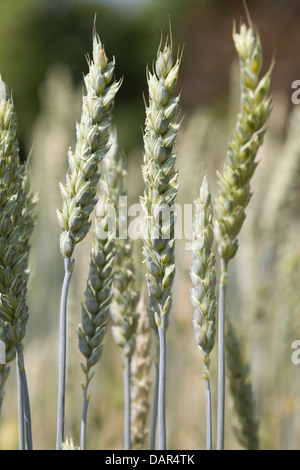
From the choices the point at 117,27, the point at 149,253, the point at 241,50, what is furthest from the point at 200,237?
the point at 117,27

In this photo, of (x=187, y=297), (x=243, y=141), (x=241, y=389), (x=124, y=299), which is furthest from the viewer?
(x=187, y=297)

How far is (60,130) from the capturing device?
1785 mm

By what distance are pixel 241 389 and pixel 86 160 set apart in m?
0.48

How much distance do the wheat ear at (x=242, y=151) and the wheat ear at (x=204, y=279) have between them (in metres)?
0.01

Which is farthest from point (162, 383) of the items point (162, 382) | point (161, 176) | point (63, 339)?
point (161, 176)

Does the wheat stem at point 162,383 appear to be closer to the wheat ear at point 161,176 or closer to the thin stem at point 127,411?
the wheat ear at point 161,176

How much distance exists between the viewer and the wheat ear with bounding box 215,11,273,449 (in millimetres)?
594

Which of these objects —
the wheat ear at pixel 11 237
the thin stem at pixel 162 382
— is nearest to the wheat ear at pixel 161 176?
the thin stem at pixel 162 382

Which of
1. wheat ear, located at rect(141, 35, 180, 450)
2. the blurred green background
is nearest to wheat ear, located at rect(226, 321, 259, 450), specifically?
the blurred green background

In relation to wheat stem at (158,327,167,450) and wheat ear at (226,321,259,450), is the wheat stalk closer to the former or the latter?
wheat ear at (226,321,259,450)

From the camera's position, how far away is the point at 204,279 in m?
0.65

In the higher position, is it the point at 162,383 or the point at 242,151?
the point at 242,151

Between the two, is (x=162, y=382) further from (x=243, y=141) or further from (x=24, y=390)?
(x=243, y=141)
